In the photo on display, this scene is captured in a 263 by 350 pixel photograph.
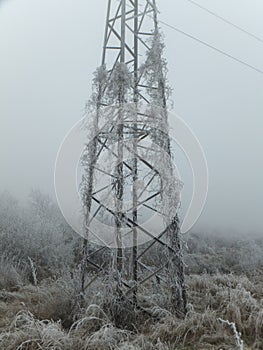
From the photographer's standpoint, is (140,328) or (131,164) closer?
(140,328)

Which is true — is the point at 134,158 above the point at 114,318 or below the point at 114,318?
above

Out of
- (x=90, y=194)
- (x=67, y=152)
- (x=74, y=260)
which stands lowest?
(x=74, y=260)

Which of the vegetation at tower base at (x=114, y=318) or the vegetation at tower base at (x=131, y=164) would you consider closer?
the vegetation at tower base at (x=114, y=318)

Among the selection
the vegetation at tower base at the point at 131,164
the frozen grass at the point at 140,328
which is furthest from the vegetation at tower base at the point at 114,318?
the vegetation at tower base at the point at 131,164

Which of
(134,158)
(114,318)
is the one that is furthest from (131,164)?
(114,318)

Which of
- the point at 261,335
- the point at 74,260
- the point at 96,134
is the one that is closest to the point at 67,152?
the point at 96,134

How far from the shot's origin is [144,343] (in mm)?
3227

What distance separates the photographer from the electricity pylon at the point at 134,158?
420 cm

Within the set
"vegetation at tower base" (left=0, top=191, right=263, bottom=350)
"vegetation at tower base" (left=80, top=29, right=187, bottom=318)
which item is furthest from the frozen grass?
"vegetation at tower base" (left=80, top=29, right=187, bottom=318)

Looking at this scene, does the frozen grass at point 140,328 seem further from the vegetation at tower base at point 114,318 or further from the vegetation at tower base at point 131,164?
the vegetation at tower base at point 131,164

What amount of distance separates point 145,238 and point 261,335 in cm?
192

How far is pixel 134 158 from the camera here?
4406mm

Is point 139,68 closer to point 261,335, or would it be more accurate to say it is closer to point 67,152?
point 67,152

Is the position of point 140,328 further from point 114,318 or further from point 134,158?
point 134,158
